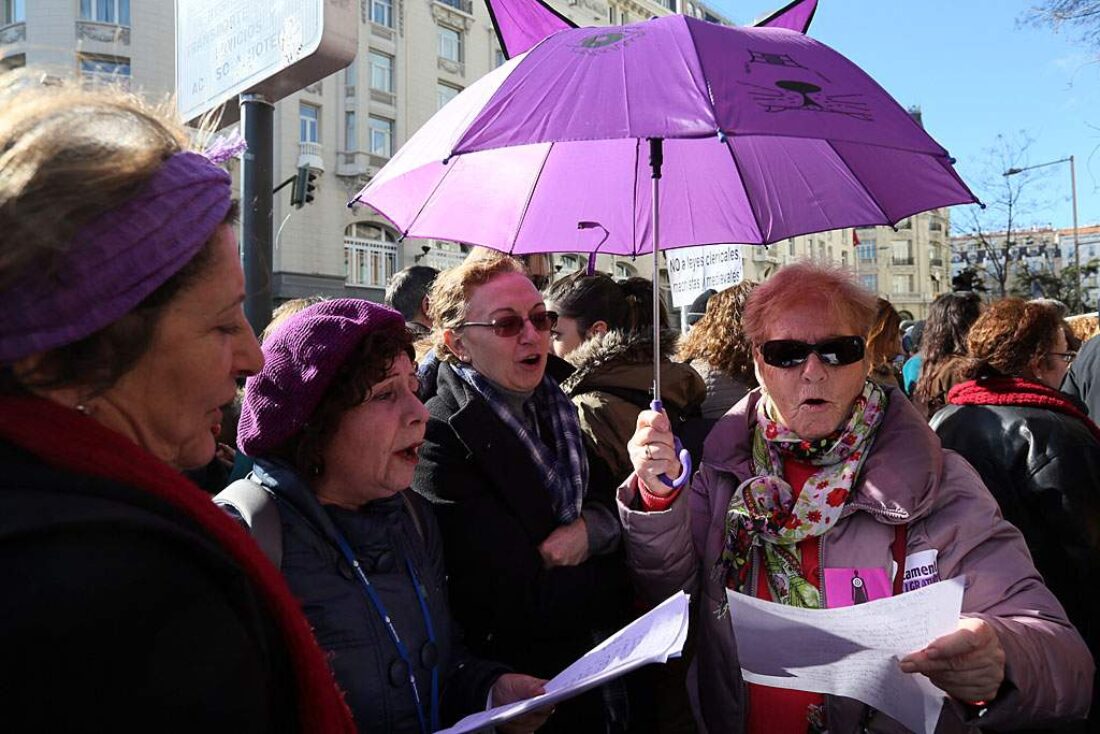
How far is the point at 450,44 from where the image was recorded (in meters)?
30.6

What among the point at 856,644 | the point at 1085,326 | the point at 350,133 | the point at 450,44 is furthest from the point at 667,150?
the point at 450,44

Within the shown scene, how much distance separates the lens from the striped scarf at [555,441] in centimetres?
229

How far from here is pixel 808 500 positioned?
2135 mm

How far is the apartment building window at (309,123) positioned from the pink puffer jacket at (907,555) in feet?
83.9

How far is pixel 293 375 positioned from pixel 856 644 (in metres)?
1.37

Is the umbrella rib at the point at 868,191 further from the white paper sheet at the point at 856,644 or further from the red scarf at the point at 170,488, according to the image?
the red scarf at the point at 170,488

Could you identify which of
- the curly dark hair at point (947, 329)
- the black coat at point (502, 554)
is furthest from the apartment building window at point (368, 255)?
the black coat at point (502, 554)

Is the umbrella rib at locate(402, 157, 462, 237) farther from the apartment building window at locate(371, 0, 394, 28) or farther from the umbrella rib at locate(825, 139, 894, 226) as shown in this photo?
the apartment building window at locate(371, 0, 394, 28)

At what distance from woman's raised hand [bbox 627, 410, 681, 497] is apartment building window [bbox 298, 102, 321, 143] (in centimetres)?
2557

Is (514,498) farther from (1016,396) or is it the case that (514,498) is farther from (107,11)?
(107,11)

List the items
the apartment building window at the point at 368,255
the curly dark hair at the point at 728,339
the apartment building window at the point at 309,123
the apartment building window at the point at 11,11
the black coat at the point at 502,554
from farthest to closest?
the apartment building window at the point at 368,255
the apartment building window at the point at 309,123
the apartment building window at the point at 11,11
the curly dark hair at the point at 728,339
the black coat at the point at 502,554

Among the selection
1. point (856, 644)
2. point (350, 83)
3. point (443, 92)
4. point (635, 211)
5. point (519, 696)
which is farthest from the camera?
point (443, 92)

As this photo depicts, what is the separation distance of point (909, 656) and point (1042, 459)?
1.40m

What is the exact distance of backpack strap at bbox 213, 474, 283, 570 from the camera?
1659 millimetres
